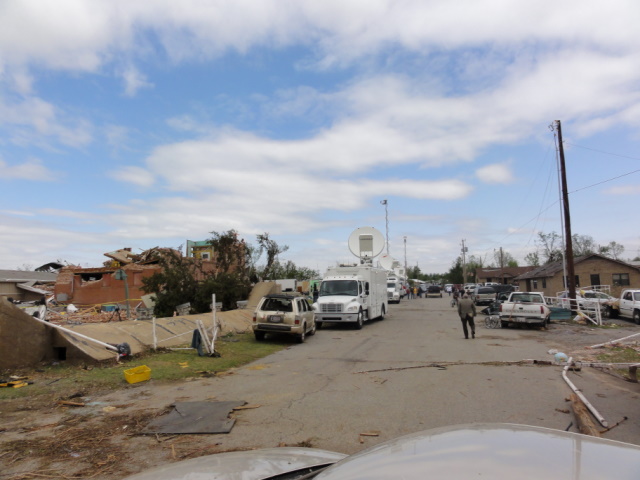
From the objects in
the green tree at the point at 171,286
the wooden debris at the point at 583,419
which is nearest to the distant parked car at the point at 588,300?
the wooden debris at the point at 583,419

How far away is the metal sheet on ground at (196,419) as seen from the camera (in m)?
6.42

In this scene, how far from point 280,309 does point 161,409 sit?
9.55 m

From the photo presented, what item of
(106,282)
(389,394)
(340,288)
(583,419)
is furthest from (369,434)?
(106,282)

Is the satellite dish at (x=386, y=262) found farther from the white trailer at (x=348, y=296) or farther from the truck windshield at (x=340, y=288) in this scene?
the truck windshield at (x=340, y=288)

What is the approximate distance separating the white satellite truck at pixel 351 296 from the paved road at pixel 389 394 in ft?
22.6

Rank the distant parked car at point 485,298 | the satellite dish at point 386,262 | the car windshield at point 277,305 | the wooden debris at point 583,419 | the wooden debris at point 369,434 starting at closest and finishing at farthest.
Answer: the wooden debris at point 583,419
the wooden debris at point 369,434
the car windshield at point 277,305
the distant parked car at point 485,298
the satellite dish at point 386,262

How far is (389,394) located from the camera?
28.2 ft

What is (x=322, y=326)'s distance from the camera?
2398 cm

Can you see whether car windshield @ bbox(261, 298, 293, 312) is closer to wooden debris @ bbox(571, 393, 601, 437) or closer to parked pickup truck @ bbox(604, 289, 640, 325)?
wooden debris @ bbox(571, 393, 601, 437)

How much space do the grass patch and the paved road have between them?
75cm

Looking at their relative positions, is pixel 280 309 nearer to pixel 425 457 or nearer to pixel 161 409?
pixel 161 409

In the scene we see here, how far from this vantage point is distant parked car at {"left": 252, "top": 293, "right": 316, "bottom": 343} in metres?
16.6

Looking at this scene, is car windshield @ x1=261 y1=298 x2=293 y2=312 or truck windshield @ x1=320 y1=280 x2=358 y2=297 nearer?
car windshield @ x1=261 y1=298 x2=293 y2=312

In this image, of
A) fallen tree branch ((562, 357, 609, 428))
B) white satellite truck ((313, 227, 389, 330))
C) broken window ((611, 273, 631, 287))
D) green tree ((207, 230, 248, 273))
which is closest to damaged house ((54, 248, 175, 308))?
green tree ((207, 230, 248, 273))
